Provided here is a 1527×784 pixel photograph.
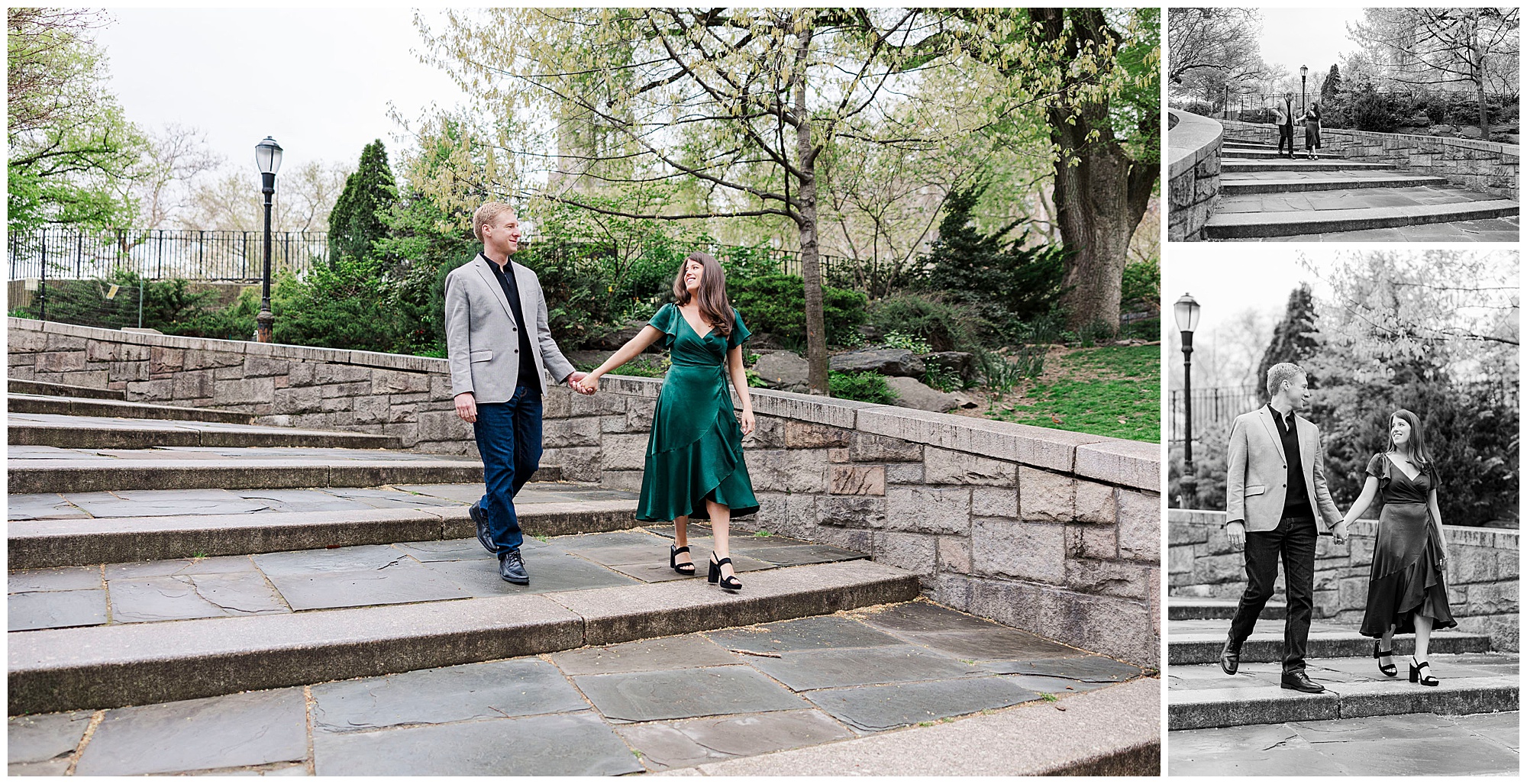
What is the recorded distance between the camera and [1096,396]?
32.9 feet

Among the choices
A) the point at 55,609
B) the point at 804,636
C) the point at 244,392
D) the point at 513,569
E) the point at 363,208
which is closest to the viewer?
the point at 55,609

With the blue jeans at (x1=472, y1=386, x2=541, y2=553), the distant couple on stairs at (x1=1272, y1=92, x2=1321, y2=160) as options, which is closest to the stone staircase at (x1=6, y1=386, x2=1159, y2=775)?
the blue jeans at (x1=472, y1=386, x2=541, y2=553)

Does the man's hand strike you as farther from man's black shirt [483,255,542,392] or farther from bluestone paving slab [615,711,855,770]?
bluestone paving slab [615,711,855,770]

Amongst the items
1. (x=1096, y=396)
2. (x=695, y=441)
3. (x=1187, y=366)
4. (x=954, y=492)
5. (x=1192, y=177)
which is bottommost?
(x=954, y=492)

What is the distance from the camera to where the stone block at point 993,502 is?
414 cm

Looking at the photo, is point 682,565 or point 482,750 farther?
point 682,565

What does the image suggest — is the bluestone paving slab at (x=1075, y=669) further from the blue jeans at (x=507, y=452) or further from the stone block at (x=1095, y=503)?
the blue jeans at (x=507, y=452)

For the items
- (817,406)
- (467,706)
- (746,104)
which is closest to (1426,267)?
(817,406)

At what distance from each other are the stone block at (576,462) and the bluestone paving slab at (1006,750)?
14.2 feet

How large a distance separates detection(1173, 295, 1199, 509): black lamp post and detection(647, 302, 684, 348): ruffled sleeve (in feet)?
7.34

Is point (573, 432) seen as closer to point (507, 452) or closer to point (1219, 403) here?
point (507, 452)

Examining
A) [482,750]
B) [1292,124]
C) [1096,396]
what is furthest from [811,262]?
[482,750]

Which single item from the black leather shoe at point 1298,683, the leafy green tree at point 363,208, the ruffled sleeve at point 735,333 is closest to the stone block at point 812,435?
the ruffled sleeve at point 735,333

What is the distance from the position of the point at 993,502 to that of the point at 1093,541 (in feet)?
1.71
